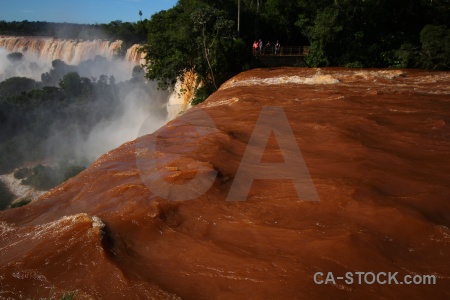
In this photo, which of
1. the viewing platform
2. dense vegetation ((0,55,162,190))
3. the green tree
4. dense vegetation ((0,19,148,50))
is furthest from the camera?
dense vegetation ((0,19,148,50))

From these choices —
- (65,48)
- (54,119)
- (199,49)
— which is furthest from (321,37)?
(65,48)

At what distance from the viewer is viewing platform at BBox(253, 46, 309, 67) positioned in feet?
71.8

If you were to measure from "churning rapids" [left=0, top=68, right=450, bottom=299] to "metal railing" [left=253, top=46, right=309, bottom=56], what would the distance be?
14.3 meters

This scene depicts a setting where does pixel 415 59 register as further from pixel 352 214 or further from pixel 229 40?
pixel 352 214

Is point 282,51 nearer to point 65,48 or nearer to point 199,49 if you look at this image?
point 199,49

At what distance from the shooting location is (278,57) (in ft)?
72.3

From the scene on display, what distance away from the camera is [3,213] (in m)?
6.22

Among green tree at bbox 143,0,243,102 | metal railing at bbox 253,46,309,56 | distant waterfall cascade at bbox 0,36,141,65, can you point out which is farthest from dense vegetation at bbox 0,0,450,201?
distant waterfall cascade at bbox 0,36,141,65

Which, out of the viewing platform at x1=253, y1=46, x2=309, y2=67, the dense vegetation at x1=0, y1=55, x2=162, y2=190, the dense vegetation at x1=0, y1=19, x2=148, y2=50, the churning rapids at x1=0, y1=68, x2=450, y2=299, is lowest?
the dense vegetation at x1=0, y1=55, x2=162, y2=190

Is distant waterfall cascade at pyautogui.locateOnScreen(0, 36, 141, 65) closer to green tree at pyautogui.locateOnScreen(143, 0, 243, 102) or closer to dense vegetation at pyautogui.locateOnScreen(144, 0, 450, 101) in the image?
dense vegetation at pyautogui.locateOnScreen(144, 0, 450, 101)

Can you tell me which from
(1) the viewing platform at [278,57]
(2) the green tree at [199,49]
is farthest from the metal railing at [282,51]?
(2) the green tree at [199,49]

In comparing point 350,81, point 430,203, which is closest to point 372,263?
point 430,203

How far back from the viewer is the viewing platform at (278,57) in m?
21.9

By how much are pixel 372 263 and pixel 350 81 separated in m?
12.8
